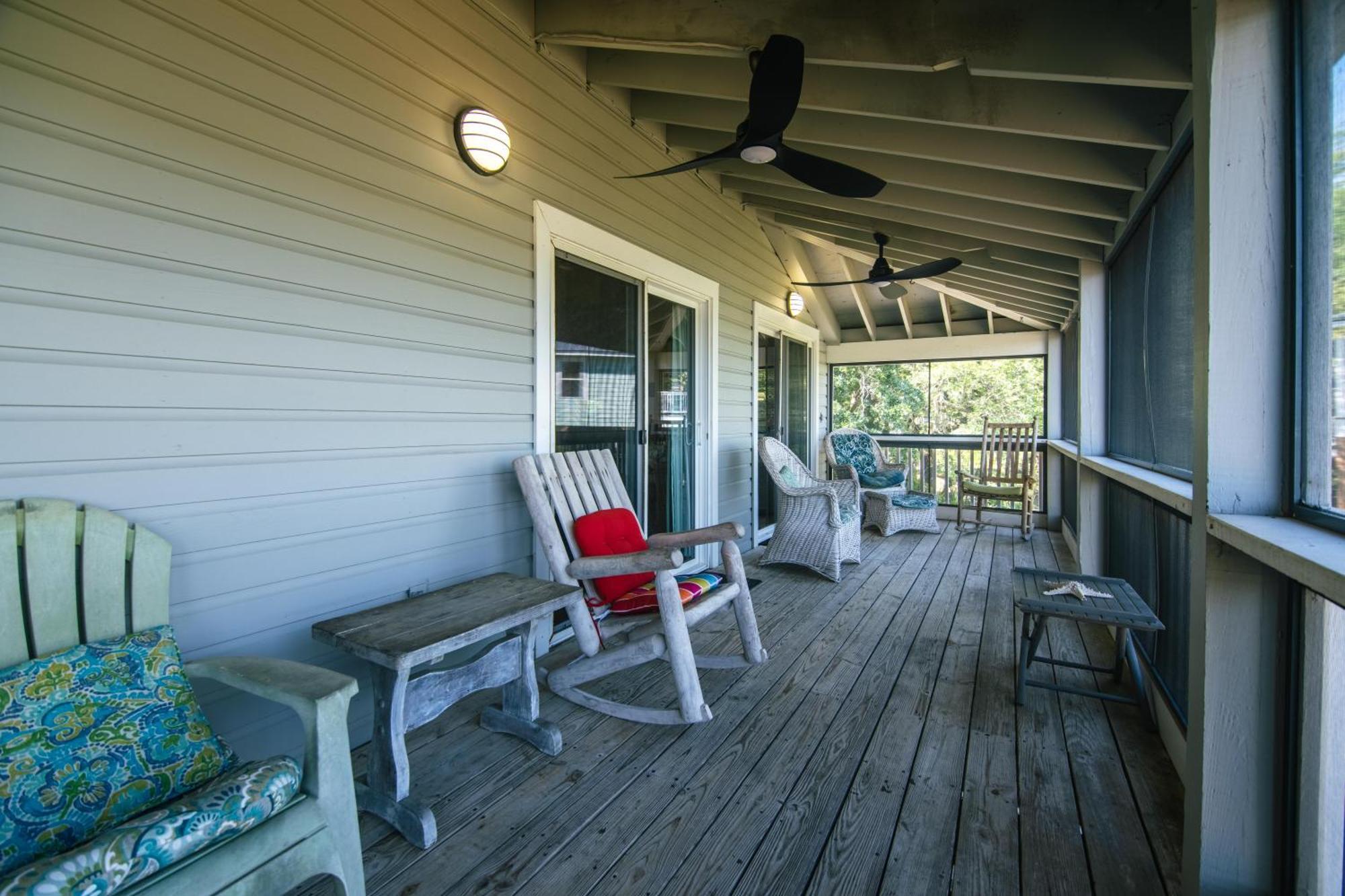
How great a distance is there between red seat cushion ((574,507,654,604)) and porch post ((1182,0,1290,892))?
1.81 metres

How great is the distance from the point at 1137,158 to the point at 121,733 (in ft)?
12.4

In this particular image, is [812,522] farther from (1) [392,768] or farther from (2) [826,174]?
(1) [392,768]

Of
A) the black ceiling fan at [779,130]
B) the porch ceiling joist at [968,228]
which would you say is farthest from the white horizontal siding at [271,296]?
the porch ceiling joist at [968,228]

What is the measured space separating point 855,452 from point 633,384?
12.1 feet

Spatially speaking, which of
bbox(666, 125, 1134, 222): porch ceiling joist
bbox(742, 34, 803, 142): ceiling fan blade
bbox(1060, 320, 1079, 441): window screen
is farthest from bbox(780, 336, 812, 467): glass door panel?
bbox(742, 34, 803, 142): ceiling fan blade

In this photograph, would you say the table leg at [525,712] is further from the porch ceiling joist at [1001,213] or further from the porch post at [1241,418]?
the porch ceiling joist at [1001,213]

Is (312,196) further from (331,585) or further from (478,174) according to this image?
(331,585)

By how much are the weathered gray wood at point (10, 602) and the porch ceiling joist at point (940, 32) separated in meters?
2.70

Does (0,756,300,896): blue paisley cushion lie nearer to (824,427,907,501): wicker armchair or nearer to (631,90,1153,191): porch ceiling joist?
(631,90,1153,191): porch ceiling joist

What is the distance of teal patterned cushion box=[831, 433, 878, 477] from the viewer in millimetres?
6355

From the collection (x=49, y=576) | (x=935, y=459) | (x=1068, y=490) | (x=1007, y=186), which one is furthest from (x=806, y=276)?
(x=49, y=576)

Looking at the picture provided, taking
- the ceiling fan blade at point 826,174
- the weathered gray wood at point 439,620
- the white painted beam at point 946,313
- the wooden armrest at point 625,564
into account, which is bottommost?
the weathered gray wood at point 439,620

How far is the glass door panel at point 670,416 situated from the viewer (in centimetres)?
383

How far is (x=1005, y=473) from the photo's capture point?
639cm
